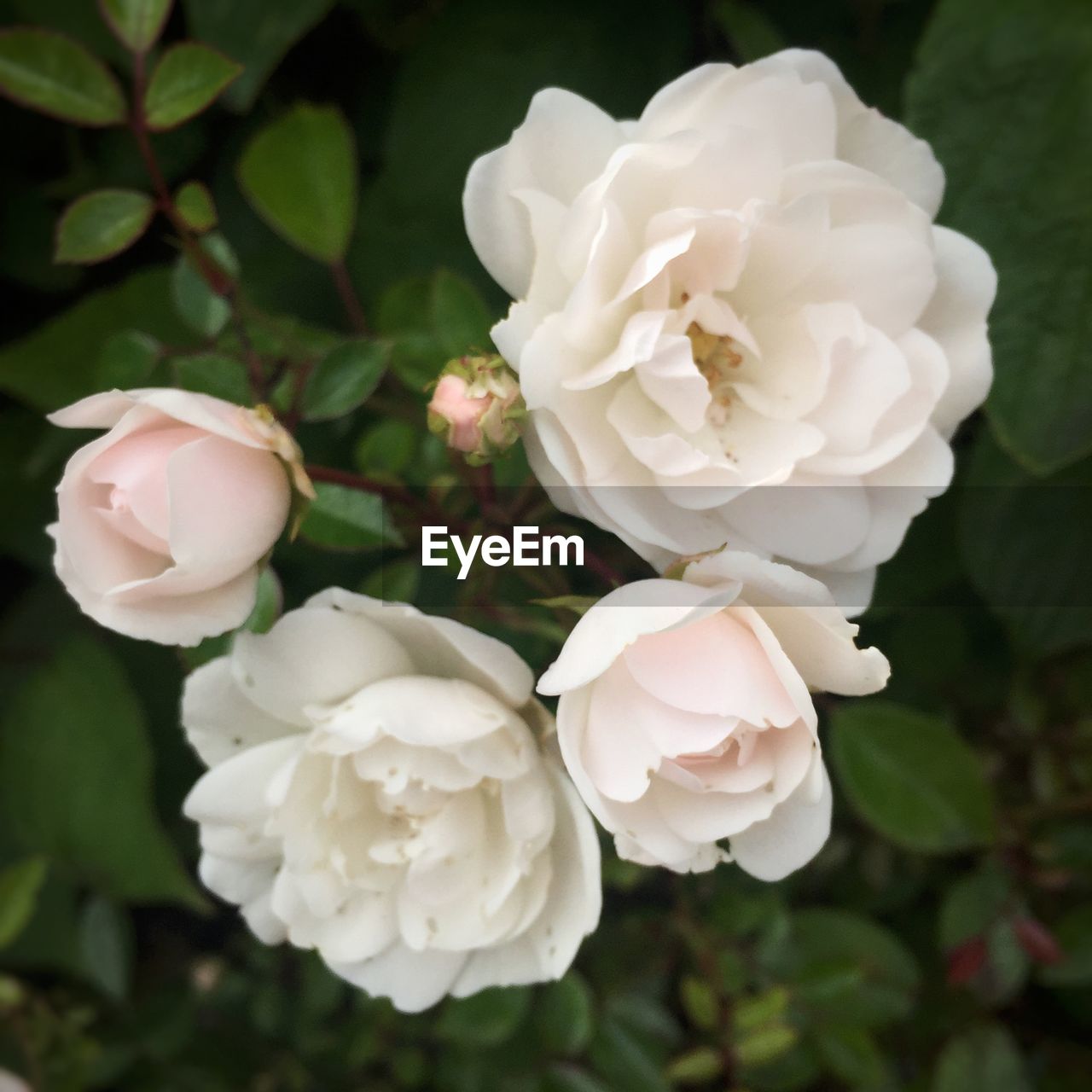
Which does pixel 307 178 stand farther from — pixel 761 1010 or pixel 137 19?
pixel 761 1010

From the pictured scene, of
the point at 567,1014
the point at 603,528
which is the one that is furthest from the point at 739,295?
the point at 567,1014

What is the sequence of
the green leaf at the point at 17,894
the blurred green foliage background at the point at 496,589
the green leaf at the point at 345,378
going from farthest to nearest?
the green leaf at the point at 17,894 → the blurred green foliage background at the point at 496,589 → the green leaf at the point at 345,378

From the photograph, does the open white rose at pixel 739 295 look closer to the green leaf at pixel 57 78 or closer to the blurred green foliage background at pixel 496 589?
the blurred green foliage background at pixel 496 589

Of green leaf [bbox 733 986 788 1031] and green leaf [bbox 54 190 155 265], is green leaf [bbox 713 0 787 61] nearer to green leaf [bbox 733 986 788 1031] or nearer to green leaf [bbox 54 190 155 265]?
green leaf [bbox 54 190 155 265]

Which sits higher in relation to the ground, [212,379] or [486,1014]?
[212,379]

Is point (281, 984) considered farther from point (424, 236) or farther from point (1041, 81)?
point (1041, 81)

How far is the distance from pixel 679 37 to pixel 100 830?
90cm

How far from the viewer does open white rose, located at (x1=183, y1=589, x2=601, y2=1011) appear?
1.37ft

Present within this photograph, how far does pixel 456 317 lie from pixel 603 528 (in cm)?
18

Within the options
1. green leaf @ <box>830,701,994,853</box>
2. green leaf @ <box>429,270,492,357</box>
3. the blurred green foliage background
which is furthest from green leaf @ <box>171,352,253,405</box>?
green leaf @ <box>830,701,994,853</box>

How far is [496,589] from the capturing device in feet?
1.84

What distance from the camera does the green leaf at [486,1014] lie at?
0.68 m

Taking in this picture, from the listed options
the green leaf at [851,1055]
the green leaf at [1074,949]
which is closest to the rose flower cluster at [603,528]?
the green leaf at [851,1055]

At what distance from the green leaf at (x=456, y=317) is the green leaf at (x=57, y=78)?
0.20 metres
